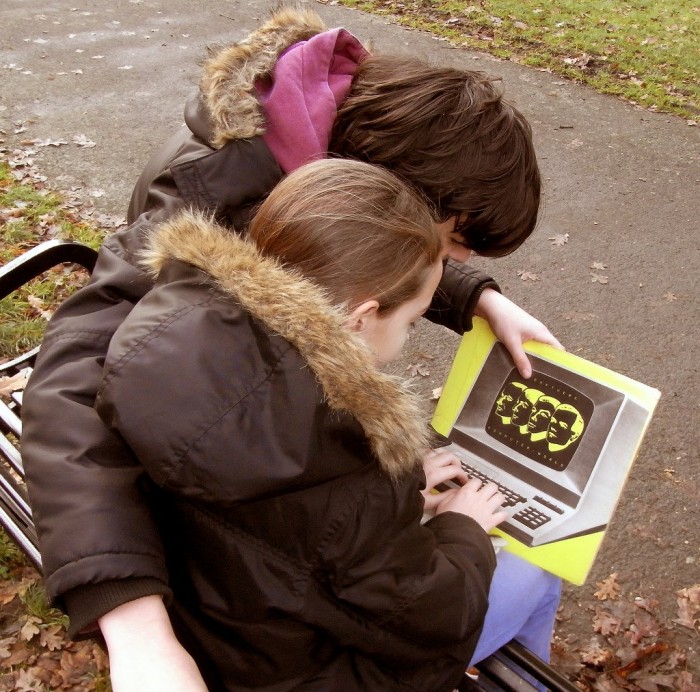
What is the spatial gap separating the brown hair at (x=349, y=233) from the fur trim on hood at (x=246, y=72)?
359 millimetres

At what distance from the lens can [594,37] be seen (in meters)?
7.12

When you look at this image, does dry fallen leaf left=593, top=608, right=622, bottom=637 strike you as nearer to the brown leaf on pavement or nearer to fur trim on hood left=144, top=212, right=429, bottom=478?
fur trim on hood left=144, top=212, right=429, bottom=478

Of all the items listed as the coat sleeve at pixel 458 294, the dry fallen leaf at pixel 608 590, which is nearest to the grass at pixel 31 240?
the coat sleeve at pixel 458 294

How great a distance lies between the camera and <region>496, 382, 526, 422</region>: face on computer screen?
176 cm

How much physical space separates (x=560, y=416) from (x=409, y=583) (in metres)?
0.70

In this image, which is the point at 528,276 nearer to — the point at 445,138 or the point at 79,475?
the point at 445,138

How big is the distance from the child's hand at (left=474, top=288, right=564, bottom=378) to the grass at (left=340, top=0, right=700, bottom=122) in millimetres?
4895

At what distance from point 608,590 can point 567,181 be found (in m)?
3.17

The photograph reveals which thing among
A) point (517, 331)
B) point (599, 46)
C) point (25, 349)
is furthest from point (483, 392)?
point (599, 46)

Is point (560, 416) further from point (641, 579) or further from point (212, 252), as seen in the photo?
point (641, 579)

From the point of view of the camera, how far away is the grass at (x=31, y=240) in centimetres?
313

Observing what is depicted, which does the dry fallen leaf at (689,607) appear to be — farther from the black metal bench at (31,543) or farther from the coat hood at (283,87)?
the coat hood at (283,87)

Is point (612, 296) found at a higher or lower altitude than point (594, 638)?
higher

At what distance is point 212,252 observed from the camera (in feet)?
3.79
